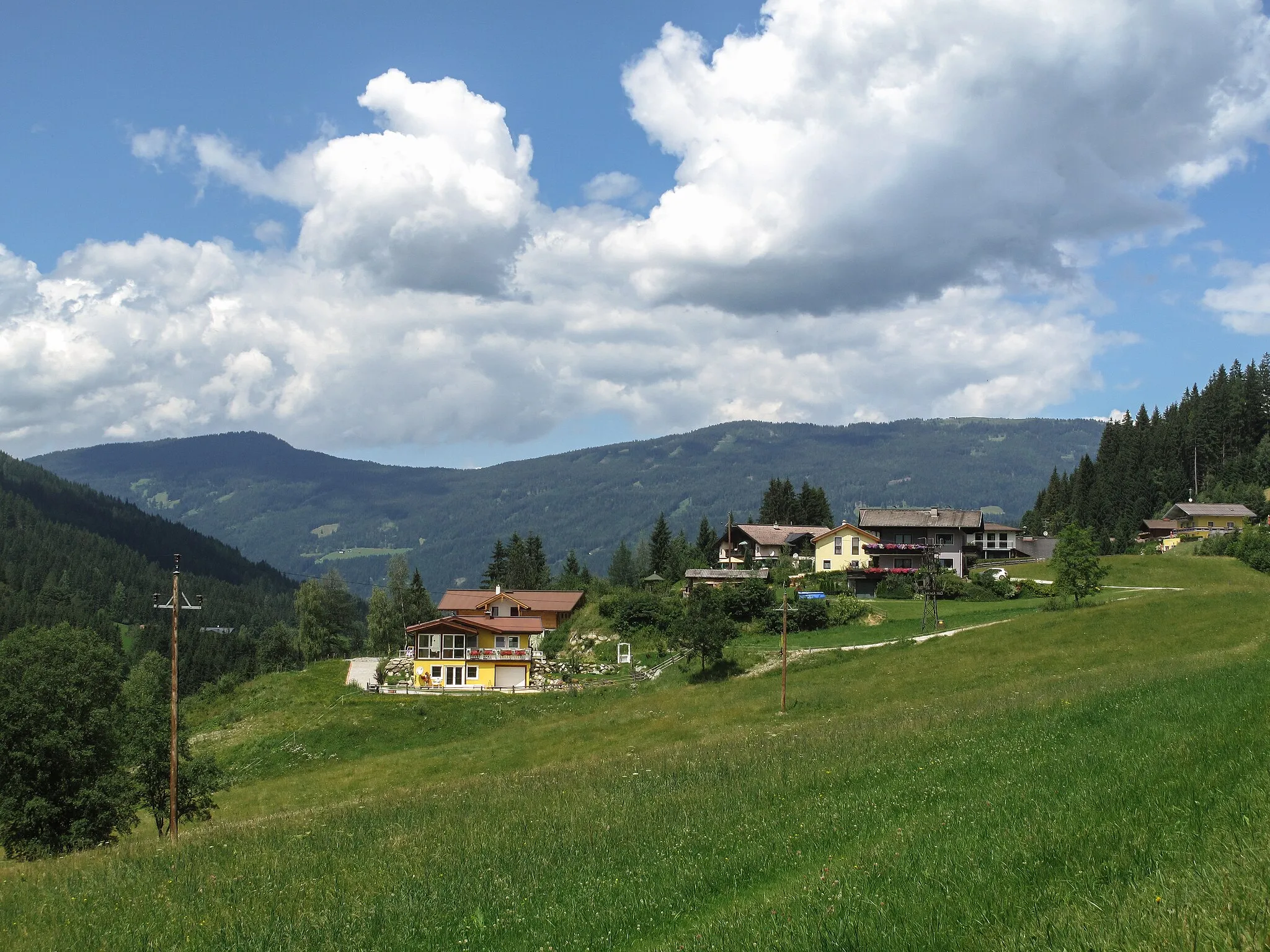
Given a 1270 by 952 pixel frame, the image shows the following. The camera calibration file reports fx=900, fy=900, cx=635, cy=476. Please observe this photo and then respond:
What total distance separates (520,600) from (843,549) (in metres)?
36.9

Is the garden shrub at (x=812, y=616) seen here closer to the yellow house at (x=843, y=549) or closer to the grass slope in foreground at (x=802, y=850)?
the yellow house at (x=843, y=549)

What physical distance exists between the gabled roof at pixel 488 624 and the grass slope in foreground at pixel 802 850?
1914 inches

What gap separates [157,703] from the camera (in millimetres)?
40562

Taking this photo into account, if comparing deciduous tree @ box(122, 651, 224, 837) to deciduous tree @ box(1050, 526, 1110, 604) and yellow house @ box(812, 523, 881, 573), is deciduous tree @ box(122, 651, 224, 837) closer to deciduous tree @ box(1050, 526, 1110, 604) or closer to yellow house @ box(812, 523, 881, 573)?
deciduous tree @ box(1050, 526, 1110, 604)

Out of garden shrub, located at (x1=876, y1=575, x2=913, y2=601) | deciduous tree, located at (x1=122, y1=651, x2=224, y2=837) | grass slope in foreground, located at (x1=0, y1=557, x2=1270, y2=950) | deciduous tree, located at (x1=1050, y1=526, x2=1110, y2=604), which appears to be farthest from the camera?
garden shrub, located at (x1=876, y1=575, x2=913, y2=601)

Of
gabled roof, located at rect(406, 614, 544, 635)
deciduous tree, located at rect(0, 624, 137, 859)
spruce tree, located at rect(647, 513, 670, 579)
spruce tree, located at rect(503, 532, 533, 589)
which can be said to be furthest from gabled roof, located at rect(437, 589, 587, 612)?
deciduous tree, located at rect(0, 624, 137, 859)

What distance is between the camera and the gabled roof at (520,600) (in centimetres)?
9494

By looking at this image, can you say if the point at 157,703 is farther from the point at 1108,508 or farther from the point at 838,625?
the point at 1108,508

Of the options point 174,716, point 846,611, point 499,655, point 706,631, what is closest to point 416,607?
point 499,655

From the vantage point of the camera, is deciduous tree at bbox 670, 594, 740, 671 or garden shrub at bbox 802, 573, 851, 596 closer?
deciduous tree at bbox 670, 594, 740, 671

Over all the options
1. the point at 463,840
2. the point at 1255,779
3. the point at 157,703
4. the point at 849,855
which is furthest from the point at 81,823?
the point at 1255,779

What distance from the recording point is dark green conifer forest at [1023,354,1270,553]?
448 feet

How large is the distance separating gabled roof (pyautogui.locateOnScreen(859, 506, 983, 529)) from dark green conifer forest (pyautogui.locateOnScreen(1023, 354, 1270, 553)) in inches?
1654

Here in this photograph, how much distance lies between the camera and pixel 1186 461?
146 metres
